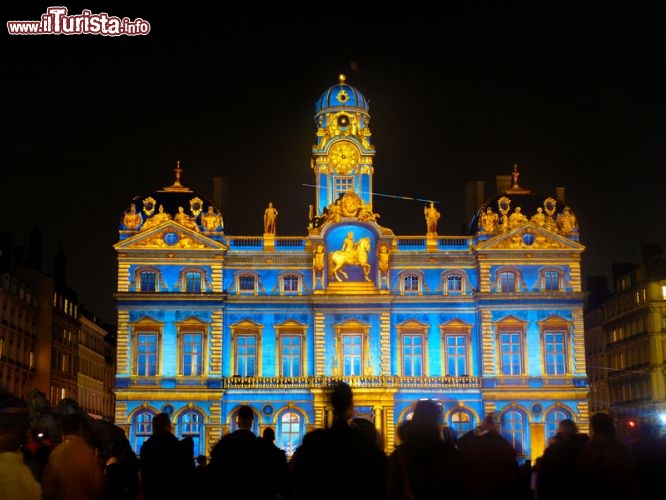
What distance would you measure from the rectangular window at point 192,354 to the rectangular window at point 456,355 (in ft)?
47.0

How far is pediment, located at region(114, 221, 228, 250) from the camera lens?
206 ft

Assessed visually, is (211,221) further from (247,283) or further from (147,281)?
(147,281)

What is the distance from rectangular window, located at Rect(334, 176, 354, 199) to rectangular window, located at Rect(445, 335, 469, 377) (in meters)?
11.4

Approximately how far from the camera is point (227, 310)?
207 ft

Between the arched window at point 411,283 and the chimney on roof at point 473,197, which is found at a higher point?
the chimney on roof at point 473,197

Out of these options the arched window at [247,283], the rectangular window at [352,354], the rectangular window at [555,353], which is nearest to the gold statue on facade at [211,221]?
the arched window at [247,283]

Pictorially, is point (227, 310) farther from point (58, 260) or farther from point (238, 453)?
point (238, 453)

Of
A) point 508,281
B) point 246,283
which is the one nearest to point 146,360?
point 246,283

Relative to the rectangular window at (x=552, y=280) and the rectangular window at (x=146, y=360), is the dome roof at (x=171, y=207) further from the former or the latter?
the rectangular window at (x=552, y=280)

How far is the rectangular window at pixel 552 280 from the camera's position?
2495 inches

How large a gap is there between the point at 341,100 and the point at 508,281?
1599 cm

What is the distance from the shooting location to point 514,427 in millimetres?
61750

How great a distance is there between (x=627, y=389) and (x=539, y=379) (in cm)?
2516

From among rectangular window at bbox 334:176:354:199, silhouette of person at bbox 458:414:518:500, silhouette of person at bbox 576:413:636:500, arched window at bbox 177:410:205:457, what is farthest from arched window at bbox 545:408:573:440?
silhouette of person at bbox 458:414:518:500
